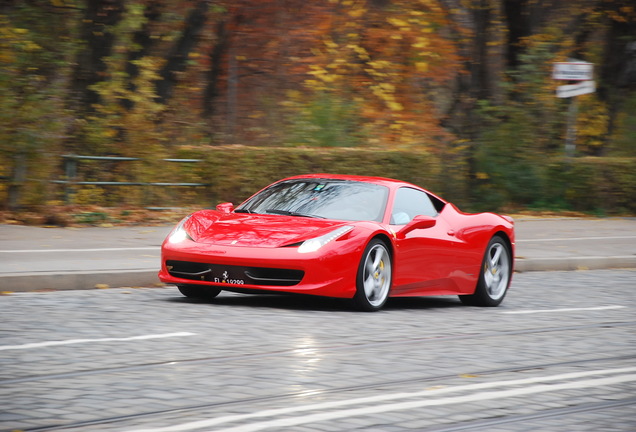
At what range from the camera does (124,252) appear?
12.9 metres

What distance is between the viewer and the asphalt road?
34.4 feet

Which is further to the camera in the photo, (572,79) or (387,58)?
(387,58)

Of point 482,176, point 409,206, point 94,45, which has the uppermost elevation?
point 94,45

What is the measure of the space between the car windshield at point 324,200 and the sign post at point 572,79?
13.3 m

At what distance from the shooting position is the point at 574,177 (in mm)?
23953

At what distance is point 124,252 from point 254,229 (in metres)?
3.98

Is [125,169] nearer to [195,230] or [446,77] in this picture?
[195,230]

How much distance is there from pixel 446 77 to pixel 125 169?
38.1 ft

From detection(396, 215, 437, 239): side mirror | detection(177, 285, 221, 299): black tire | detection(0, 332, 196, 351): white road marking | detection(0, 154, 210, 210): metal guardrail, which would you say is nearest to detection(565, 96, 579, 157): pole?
detection(0, 154, 210, 210): metal guardrail

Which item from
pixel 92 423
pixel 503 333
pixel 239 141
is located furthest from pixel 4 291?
pixel 239 141

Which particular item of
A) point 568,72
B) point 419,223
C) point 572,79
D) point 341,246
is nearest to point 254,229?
point 341,246

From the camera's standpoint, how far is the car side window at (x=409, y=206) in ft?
32.8

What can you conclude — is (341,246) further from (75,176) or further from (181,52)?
(181,52)

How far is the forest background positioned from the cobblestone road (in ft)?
24.0
